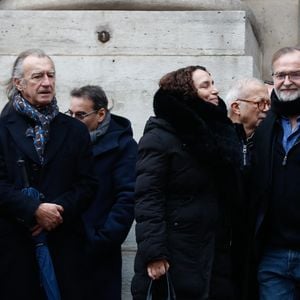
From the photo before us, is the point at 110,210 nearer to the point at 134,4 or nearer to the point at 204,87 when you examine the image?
the point at 204,87

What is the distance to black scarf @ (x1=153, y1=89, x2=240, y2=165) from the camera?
6066mm

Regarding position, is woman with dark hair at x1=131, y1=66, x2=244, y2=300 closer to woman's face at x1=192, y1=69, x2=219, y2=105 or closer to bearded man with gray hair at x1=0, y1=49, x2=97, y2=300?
woman's face at x1=192, y1=69, x2=219, y2=105

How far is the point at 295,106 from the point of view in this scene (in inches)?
244

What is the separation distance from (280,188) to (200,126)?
1.66ft

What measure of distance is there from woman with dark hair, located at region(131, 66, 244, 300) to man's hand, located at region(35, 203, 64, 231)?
41 centimetres

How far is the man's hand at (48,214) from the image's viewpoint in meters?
6.13

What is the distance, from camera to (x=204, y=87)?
6.21 meters

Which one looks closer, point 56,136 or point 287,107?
point 287,107

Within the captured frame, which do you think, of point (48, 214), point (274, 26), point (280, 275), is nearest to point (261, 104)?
point (280, 275)

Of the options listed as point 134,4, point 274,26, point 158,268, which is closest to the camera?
point 158,268

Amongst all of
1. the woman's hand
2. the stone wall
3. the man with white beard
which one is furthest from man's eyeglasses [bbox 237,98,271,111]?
the woman's hand

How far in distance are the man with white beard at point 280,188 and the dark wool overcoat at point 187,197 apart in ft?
0.50

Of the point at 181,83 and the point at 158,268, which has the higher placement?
the point at 181,83

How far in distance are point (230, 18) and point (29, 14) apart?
130cm
